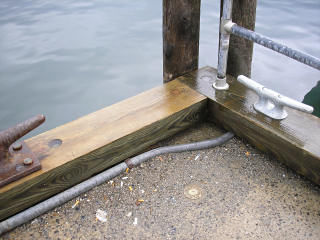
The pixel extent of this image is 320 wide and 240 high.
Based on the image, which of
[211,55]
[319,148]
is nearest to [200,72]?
[319,148]

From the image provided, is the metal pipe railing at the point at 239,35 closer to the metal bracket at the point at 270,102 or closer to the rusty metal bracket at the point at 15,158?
the metal bracket at the point at 270,102

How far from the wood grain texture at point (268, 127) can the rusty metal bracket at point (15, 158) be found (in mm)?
1195

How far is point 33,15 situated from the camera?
Result: 25.0 ft

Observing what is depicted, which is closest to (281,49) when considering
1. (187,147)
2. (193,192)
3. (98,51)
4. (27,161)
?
(187,147)

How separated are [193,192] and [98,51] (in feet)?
16.6

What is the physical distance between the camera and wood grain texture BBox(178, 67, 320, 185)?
1.84m

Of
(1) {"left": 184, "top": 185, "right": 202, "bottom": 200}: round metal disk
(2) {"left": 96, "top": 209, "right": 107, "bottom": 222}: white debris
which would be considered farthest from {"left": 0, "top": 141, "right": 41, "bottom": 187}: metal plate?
(1) {"left": 184, "top": 185, "right": 202, "bottom": 200}: round metal disk

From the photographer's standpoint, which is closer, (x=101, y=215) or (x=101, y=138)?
(x=101, y=215)

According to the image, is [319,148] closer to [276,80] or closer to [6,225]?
[6,225]

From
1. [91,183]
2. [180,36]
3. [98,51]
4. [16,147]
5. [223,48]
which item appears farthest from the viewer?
[98,51]

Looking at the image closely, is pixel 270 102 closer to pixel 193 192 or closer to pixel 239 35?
pixel 239 35

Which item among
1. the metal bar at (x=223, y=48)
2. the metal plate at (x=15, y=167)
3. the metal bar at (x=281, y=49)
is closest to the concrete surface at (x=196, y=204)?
the metal plate at (x=15, y=167)

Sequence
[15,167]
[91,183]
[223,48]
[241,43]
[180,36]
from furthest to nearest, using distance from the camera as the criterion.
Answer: [241,43]
[180,36]
[223,48]
[91,183]
[15,167]

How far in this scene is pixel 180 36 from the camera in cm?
246
